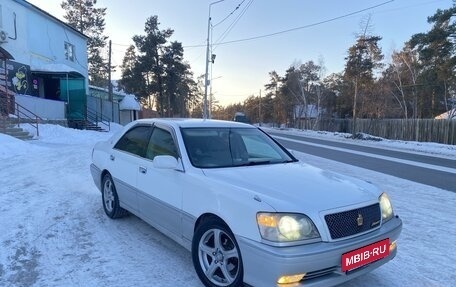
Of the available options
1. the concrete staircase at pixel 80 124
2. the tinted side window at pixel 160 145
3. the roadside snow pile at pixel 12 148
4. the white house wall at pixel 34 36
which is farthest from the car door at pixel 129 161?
the concrete staircase at pixel 80 124

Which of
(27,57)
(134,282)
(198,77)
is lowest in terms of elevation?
(134,282)

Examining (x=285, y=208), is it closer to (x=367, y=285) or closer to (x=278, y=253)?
(x=278, y=253)

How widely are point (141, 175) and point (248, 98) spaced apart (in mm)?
111498

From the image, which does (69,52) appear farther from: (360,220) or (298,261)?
(298,261)

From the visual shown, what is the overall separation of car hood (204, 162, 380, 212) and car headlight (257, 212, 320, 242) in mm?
64

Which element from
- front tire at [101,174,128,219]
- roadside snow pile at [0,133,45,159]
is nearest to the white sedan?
front tire at [101,174,128,219]

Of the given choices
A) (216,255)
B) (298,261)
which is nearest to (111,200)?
(216,255)

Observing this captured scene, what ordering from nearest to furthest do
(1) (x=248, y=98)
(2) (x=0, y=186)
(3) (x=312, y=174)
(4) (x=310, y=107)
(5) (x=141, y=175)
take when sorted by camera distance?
(3) (x=312, y=174), (5) (x=141, y=175), (2) (x=0, y=186), (4) (x=310, y=107), (1) (x=248, y=98)

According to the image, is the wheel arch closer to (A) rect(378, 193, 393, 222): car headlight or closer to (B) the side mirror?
(B) the side mirror

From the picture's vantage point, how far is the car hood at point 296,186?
3.15 m

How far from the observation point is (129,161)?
5129mm

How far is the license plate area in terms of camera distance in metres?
3.08

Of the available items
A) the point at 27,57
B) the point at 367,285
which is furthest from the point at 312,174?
the point at 27,57

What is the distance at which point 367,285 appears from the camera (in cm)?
363
